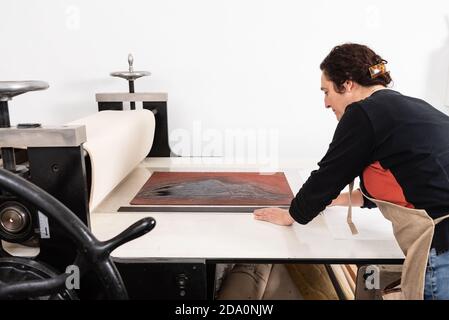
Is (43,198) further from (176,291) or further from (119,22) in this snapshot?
(119,22)

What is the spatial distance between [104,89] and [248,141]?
803 mm

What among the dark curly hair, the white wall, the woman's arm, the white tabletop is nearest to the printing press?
the white tabletop

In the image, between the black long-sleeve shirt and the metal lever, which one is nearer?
the metal lever

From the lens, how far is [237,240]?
3.29 ft

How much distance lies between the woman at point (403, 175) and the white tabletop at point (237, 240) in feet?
0.20

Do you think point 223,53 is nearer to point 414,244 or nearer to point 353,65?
point 353,65

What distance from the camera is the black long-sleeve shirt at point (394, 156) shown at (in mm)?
929

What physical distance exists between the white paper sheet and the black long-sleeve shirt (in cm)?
57

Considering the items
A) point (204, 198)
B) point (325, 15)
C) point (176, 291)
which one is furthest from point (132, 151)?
point (325, 15)

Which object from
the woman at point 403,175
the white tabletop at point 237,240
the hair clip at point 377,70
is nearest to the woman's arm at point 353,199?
Result: the white tabletop at point 237,240

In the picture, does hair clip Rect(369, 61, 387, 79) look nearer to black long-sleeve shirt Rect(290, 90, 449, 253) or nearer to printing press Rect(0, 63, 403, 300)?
black long-sleeve shirt Rect(290, 90, 449, 253)

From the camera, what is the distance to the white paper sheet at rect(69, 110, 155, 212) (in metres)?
1.06

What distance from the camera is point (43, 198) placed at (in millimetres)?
518
